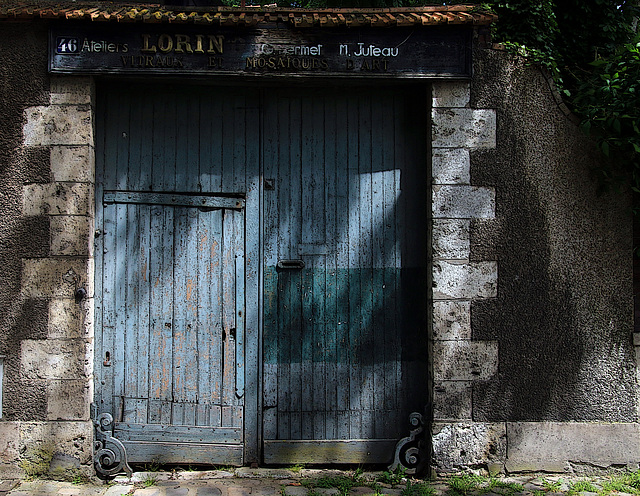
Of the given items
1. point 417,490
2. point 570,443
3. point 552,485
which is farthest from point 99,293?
point 570,443

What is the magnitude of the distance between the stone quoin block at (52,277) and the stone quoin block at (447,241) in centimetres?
248

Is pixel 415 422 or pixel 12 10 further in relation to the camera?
pixel 415 422

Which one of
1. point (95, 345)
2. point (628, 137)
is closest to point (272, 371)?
point (95, 345)

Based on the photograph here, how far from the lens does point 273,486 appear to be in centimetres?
349

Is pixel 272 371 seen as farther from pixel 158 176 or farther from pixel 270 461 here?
pixel 158 176

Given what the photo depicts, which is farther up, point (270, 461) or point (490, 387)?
point (490, 387)

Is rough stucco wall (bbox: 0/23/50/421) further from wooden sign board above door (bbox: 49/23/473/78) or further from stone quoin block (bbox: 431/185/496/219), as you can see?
stone quoin block (bbox: 431/185/496/219)

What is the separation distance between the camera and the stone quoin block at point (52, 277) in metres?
3.58

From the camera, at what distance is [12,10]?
3477mm

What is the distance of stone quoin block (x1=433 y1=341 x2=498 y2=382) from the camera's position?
3.67 m

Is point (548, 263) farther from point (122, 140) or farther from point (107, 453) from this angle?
point (107, 453)

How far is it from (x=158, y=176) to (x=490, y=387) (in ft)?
9.38

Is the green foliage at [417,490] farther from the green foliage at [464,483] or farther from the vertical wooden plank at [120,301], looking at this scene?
the vertical wooden plank at [120,301]

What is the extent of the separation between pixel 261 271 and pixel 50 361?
158 centimetres
